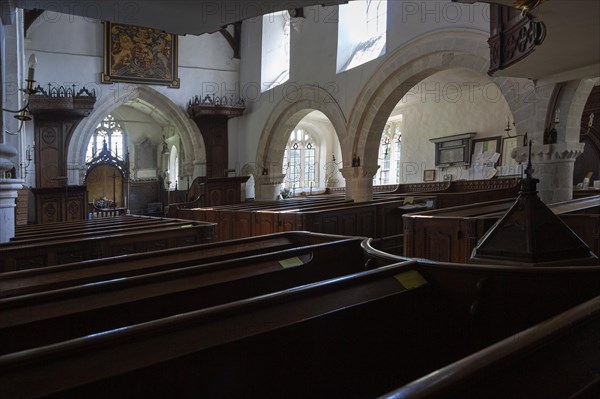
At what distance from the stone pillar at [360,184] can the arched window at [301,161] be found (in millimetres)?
7898

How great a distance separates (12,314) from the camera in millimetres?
1525

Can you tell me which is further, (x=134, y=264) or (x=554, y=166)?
(x=554, y=166)

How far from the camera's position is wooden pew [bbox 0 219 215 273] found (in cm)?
338

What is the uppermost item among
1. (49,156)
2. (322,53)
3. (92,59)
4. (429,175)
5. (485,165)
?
(92,59)

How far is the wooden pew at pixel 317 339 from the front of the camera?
3.54 ft

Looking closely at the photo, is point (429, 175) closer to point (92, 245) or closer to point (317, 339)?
point (92, 245)

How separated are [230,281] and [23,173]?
36.5ft

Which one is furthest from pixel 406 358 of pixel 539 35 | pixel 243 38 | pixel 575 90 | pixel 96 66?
pixel 243 38

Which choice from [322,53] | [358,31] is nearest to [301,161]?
[322,53]

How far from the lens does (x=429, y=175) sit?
531 inches

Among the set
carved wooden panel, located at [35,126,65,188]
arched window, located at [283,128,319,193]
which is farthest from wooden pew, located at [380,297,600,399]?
arched window, located at [283,128,319,193]

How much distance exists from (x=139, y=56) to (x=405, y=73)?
8.47 meters

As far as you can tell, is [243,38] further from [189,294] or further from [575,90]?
[189,294]

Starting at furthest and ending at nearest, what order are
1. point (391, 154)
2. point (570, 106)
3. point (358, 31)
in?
point (391, 154) < point (358, 31) < point (570, 106)
